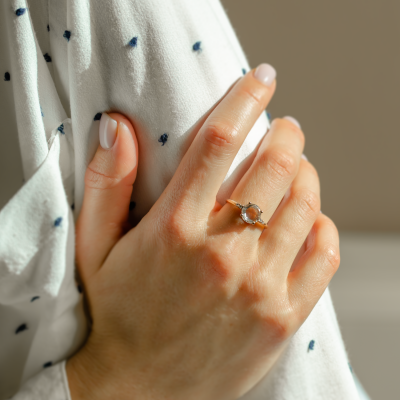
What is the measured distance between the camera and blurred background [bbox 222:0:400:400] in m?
0.75

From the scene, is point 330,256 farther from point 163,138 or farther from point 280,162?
point 163,138

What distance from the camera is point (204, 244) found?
0.31 metres

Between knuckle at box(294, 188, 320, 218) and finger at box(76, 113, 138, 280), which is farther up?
finger at box(76, 113, 138, 280)

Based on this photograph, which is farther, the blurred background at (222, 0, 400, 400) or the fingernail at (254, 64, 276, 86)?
the blurred background at (222, 0, 400, 400)

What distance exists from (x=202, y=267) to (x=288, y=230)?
0.32 feet

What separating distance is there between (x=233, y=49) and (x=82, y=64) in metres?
0.16

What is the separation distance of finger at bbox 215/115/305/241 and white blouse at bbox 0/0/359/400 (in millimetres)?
21

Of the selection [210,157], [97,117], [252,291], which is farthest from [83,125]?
[252,291]

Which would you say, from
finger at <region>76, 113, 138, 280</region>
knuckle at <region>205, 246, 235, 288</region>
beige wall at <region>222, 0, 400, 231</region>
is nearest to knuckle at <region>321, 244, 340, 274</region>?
knuckle at <region>205, 246, 235, 288</region>

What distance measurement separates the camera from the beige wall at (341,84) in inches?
29.2

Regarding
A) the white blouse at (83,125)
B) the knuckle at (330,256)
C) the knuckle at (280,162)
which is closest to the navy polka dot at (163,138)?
the white blouse at (83,125)

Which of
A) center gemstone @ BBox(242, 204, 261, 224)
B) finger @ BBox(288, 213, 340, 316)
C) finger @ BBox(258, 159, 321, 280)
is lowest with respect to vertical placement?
finger @ BBox(288, 213, 340, 316)

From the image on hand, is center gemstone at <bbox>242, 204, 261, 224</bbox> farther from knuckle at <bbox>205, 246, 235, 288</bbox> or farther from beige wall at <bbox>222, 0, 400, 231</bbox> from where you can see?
beige wall at <bbox>222, 0, 400, 231</bbox>

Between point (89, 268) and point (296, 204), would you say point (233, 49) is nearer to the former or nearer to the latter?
point (296, 204)
